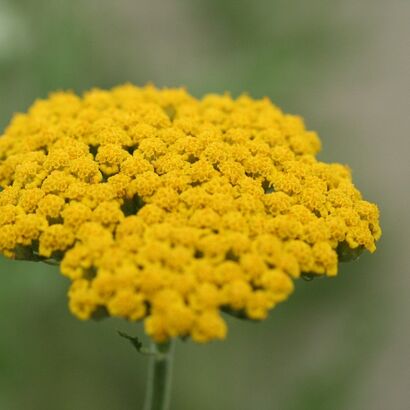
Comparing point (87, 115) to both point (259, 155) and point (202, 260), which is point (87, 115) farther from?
point (202, 260)

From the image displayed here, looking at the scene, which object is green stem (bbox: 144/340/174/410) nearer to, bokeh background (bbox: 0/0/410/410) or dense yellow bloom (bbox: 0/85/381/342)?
dense yellow bloom (bbox: 0/85/381/342)

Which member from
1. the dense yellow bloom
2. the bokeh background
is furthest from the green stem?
the bokeh background

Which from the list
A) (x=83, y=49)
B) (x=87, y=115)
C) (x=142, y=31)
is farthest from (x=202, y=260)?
(x=142, y=31)

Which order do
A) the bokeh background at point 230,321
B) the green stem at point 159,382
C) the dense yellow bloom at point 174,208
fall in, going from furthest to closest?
the bokeh background at point 230,321 → the green stem at point 159,382 → the dense yellow bloom at point 174,208

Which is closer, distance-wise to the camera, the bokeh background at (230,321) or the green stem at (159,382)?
the green stem at (159,382)

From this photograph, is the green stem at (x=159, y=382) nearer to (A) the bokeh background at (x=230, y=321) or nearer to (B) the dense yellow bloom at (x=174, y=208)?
(B) the dense yellow bloom at (x=174, y=208)

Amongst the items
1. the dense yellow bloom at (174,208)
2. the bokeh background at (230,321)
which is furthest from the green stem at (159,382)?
the bokeh background at (230,321)

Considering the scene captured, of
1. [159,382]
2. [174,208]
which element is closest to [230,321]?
[159,382]
